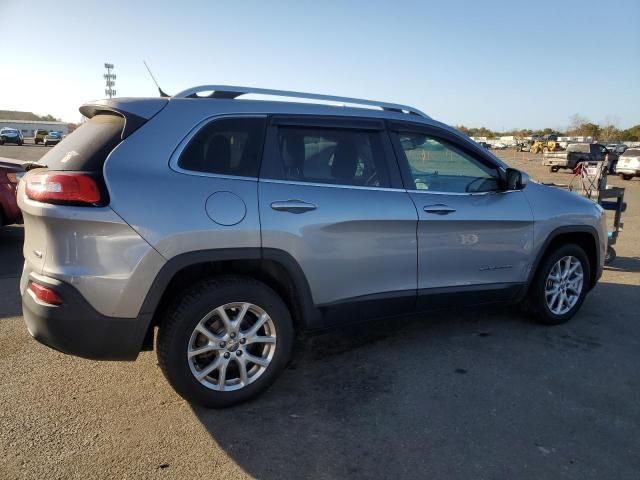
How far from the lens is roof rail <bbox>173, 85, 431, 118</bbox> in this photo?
3206 mm

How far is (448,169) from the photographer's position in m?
4.20

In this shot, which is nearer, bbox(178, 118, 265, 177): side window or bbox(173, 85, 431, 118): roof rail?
bbox(178, 118, 265, 177): side window

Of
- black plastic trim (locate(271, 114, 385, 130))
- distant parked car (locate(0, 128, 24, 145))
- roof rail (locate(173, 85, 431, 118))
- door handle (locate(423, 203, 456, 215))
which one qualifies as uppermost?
distant parked car (locate(0, 128, 24, 145))

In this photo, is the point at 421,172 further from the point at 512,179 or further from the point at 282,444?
the point at 282,444

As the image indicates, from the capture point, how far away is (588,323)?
4.71 metres

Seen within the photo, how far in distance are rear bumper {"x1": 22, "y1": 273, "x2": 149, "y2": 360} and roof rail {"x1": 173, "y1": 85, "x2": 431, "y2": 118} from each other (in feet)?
4.44

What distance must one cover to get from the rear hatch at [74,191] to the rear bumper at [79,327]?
19 centimetres

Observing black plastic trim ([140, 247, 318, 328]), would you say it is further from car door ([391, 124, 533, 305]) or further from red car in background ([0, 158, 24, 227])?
red car in background ([0, 158, 24, 227])

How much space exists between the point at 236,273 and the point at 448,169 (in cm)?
204

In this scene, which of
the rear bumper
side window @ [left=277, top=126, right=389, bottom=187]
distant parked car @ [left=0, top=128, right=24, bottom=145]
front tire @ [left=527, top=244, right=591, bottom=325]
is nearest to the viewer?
the rear bumper

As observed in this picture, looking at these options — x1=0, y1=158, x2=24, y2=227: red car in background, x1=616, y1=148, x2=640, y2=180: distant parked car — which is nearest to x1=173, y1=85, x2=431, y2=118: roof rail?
x1=0, y1=158, x2=24, y2=227: red car in background

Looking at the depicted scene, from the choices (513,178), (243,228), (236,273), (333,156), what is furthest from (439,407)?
(513,178)

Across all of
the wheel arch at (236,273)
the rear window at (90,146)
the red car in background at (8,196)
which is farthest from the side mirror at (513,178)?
the red car in background at (8,196)

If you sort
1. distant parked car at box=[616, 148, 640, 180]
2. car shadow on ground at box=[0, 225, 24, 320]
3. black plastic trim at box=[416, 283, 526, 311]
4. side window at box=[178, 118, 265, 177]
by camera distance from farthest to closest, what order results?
distant parked car at box=[616, 148, 640, 180] → car shadow on ground at box=[0, 225, 24, 320] → black plastic trim at box=[416, 283, 526, 311] → side window at box=[178, 118, 265, 177]
